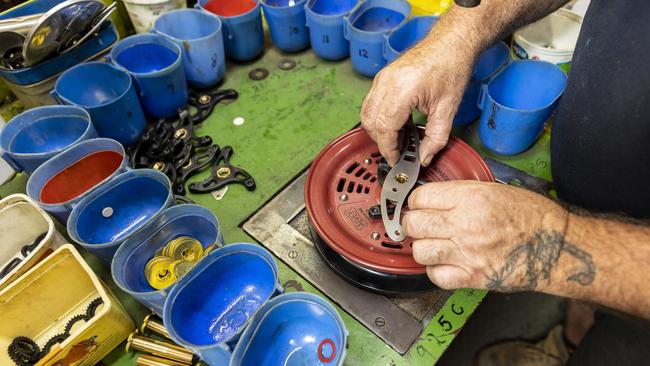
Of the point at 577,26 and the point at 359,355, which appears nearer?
the point at 359,355

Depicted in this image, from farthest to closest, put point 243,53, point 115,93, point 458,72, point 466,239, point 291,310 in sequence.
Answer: point 243,53 → point 115,93 → point 458,72 → point 291,310 → point 466,239

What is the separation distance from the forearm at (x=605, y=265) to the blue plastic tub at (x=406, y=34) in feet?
2.18

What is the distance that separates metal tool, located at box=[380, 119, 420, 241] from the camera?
0.81 m

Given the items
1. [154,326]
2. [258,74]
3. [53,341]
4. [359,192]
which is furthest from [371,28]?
[53,341]

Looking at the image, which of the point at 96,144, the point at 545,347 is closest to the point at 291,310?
the point at 96,144

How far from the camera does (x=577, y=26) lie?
3.97 feet

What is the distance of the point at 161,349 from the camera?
788 mm

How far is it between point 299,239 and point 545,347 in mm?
972

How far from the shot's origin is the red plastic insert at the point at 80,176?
37.1 inches

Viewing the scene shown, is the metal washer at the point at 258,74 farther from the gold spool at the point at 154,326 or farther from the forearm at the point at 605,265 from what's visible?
the forearm at the point at 605,265

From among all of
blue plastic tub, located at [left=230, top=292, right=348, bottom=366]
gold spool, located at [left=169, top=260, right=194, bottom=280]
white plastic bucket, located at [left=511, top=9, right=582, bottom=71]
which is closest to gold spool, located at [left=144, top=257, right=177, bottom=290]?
gold spool, located at [left=169, top=260, right=194, bottom=280]

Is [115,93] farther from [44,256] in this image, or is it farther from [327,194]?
[327,194]

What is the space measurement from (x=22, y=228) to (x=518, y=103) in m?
1.18

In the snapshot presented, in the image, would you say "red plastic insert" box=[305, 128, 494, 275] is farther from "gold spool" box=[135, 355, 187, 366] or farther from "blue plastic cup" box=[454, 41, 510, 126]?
"gold spool" box=[135, 355, 187, 366]
